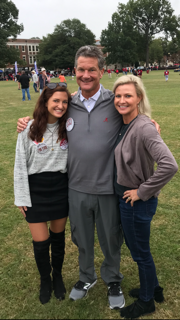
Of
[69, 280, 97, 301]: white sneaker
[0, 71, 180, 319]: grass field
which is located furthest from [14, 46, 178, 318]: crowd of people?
[69, 280, 97, 301]: white sneaker

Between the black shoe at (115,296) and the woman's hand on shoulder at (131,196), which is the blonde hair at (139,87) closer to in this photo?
the woman's hand on shoulder at (131,196)

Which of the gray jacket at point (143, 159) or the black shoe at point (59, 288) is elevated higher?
the gray jacket at point (143, 159)

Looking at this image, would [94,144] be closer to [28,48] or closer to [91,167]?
[91,167]

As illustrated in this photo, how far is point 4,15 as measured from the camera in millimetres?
52812

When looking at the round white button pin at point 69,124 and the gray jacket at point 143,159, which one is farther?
the round white button pin at point 69,124

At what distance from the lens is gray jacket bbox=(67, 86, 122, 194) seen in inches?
89.4

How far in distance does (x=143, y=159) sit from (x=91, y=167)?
472 millimetres

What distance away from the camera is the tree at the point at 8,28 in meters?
51.4

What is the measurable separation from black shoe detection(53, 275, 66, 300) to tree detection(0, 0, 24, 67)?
55719 millimetres

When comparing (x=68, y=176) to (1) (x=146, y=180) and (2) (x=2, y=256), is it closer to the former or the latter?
(1) (x=146, y=180)

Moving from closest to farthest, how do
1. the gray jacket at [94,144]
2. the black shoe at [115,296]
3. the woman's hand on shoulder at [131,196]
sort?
1. the woman's hand on shoulder at [131,196]
2. the gray jacket at [94,144]
3. the black shoe at [115,296]

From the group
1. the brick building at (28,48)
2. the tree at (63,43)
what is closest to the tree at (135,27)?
the tree at (63,43)

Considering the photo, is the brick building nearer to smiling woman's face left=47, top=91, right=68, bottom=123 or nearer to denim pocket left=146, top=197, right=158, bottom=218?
smiling woman's face left=47, top=91, right=68, bottom=123

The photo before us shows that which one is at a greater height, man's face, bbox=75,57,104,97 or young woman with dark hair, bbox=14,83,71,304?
man's face, bbox=75,57,104,97
